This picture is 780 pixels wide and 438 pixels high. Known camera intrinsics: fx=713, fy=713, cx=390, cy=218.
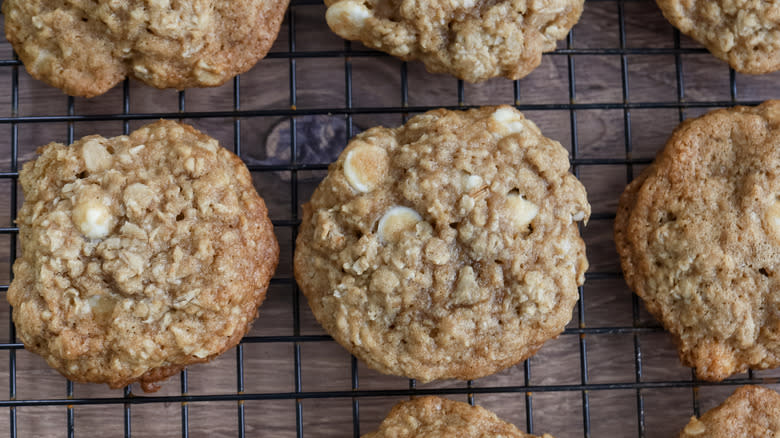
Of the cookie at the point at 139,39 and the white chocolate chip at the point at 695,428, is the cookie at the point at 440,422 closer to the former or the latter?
the white chocolate chip at the point at 695,428

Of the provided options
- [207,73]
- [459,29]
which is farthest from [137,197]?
[459,29]

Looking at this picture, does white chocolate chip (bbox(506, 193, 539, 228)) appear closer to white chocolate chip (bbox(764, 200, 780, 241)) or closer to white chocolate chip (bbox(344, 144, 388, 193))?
white chocolate chip (bbox(344, 144, 388, 193))

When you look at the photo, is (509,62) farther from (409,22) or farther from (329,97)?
(329,97)

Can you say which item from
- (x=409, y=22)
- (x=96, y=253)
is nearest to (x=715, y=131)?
(x=409, y=22)

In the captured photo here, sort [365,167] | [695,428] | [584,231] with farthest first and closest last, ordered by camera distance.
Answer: [584,231] → [695,428] → [365,167]

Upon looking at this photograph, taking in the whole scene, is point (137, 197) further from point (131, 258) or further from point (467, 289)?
point (467, 289)

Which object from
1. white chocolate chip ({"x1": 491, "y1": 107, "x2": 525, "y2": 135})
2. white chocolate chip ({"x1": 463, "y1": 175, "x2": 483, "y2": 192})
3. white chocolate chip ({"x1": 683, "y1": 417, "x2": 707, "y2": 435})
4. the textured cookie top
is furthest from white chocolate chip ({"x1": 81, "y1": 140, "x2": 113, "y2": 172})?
white chocolate chip ({"x1": 683, "y1": 417, "x2": 707, "y2": 435})
